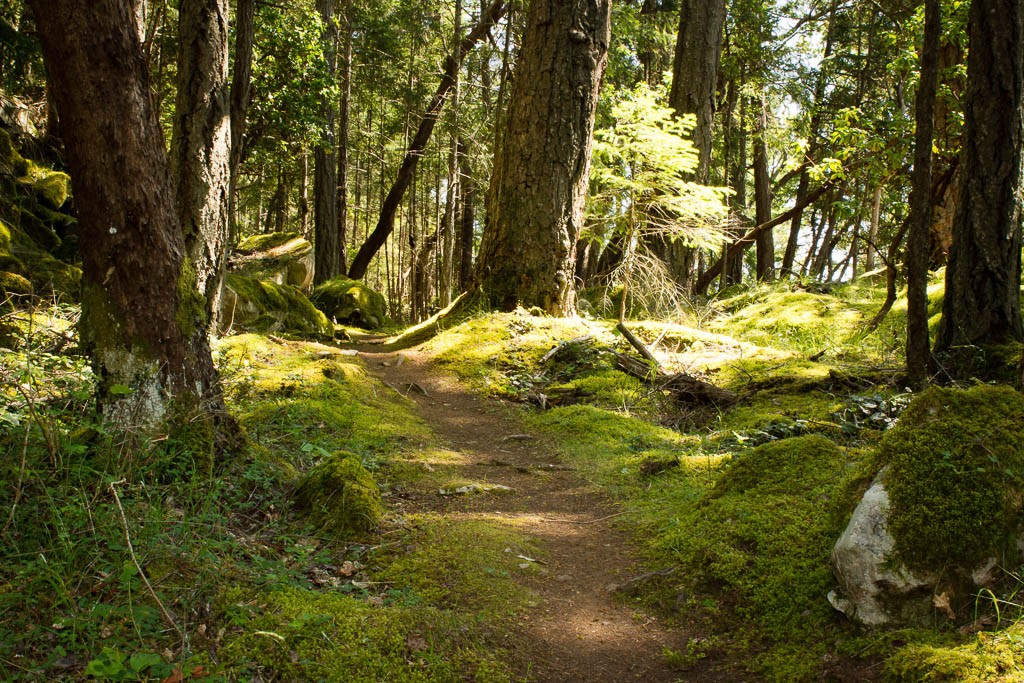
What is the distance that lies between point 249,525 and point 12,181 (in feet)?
26.8

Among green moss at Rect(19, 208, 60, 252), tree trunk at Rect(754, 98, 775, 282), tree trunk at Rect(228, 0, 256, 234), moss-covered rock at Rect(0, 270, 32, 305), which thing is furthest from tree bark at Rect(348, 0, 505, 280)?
moss-covered rock at Rect(0, 270, 32, 305)

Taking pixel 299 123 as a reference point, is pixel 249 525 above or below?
below

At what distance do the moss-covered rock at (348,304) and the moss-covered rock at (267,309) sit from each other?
3.08m

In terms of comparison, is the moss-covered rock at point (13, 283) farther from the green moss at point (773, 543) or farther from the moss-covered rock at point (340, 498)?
the green moss at point (773, 543)

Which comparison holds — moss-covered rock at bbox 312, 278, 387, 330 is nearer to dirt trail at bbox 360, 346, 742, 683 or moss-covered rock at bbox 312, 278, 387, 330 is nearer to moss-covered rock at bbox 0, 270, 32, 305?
dirt trail at bbox 360, 346, 742, 683

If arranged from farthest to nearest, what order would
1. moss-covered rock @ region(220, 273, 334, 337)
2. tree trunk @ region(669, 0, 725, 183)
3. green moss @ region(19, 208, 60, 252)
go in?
1. tree trunk @ region(669, 0, 725, 183)
2. moss-covered rock @ region(220, 273, 334, 337)
3. green moss @ region(19, 208, 60, 252)

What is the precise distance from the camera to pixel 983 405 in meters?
3.07

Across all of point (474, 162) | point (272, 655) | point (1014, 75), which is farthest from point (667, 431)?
point (474, 162)

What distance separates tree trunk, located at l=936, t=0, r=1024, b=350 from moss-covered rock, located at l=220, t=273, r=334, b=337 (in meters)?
8.74

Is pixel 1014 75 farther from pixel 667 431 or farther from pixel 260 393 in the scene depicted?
pixel 260 393

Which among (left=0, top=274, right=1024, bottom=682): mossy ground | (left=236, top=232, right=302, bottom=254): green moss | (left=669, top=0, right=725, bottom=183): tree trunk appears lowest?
(left=0, top=274, right=1024, bottom=682): mossy ground

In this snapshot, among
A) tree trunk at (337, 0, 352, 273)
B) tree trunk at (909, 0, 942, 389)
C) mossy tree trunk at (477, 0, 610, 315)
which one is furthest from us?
tree trunk at (337, 0, 352, 273)

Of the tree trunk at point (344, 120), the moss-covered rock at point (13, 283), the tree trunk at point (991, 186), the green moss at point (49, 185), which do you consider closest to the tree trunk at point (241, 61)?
the moss-covered rock at point (13, 283)

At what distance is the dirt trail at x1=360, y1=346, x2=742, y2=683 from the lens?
113 inches
